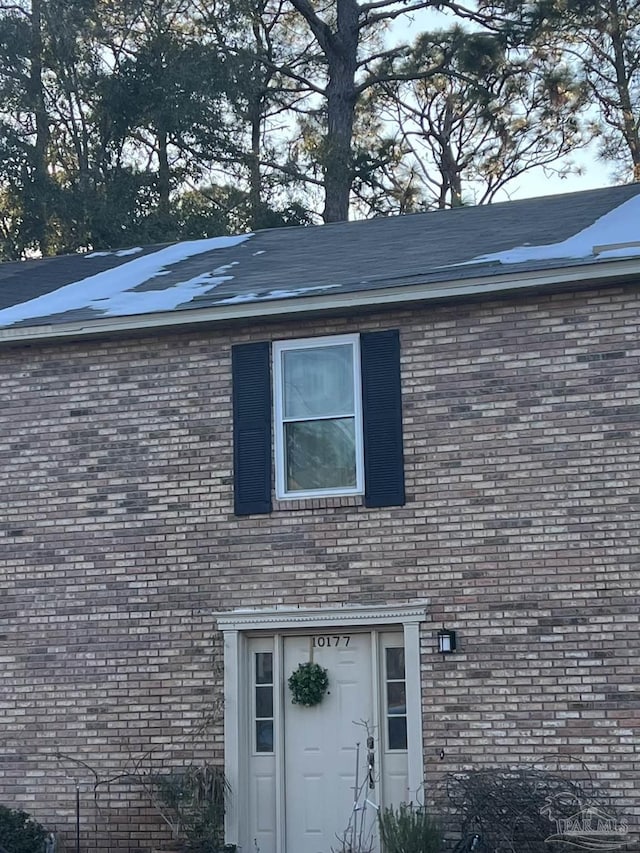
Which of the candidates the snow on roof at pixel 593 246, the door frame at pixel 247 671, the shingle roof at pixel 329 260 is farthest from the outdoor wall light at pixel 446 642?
the snow on roof at pixel 593 246

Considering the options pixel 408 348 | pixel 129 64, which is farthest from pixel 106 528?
pixel 129 64

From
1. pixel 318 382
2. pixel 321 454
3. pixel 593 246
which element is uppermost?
pixel 593 246

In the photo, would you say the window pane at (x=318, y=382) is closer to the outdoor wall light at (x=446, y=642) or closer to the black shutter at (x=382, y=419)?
the black shutter at (x=382, y=419)

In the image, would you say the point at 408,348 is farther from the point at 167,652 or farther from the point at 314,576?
the point at 167,652

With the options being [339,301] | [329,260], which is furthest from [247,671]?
[329,260]

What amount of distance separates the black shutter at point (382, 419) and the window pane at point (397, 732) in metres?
1.87

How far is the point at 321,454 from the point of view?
12406 mm

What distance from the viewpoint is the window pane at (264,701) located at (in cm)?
1234

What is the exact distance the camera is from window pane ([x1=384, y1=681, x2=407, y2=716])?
39.2 ft

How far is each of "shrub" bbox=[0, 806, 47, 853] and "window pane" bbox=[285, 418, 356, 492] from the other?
12.2 ft

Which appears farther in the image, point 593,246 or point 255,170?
point 255,170

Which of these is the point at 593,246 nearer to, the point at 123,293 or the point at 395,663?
the point at 395,663

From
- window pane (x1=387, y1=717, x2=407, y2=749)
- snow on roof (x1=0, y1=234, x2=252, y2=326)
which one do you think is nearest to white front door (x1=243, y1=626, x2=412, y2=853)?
window pane (x1=387, y1=717, x2=407, y2=749)

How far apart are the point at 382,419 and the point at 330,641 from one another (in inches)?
80.4
